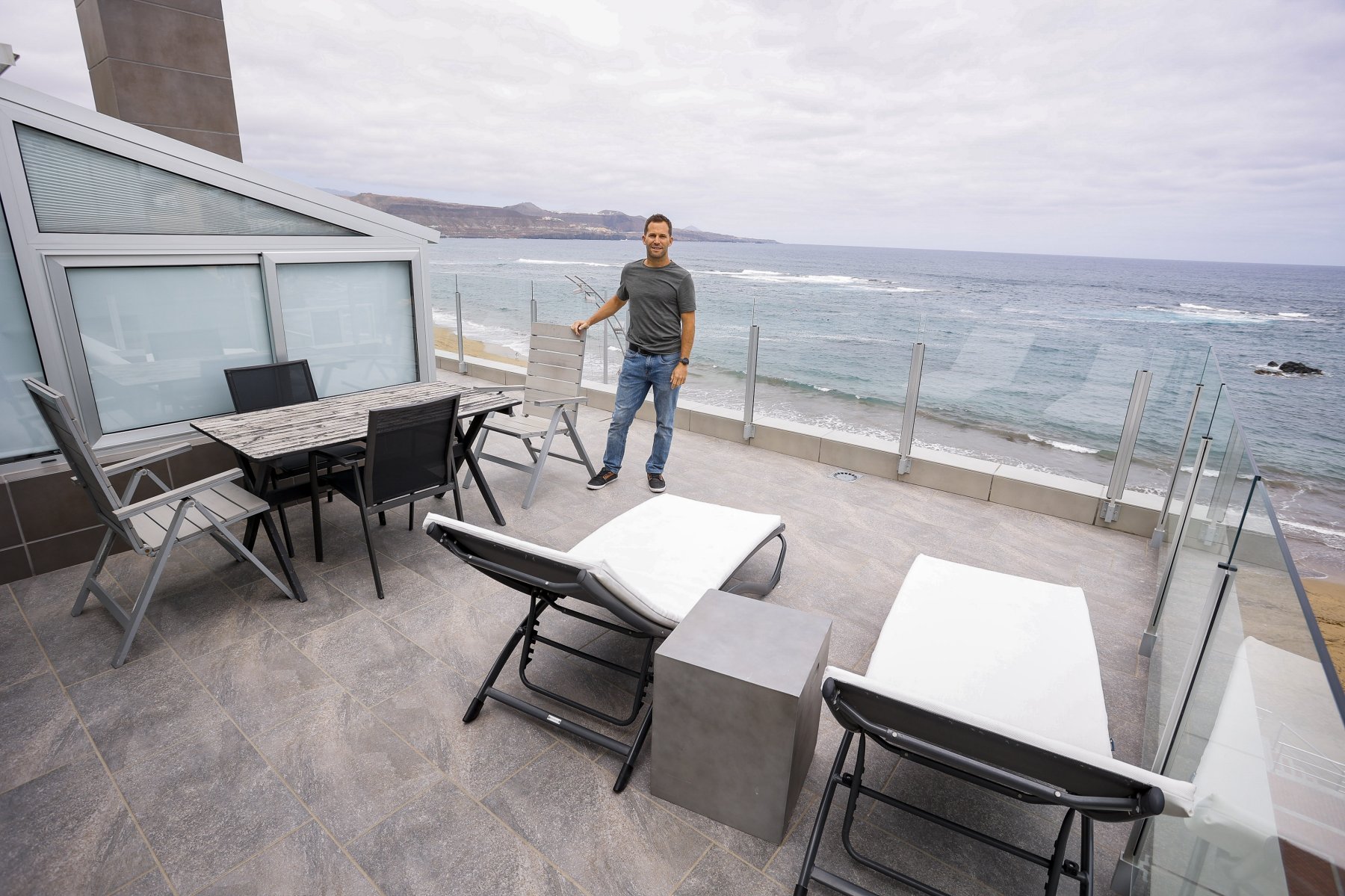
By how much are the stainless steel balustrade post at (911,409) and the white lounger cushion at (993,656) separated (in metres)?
2.52

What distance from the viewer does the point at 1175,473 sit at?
3678mm

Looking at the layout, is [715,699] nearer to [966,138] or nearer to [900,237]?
[900,237]

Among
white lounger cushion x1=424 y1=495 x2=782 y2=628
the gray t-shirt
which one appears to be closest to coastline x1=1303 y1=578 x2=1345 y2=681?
white lounger cushion x1=424 y1=495 x2=782 y2=628

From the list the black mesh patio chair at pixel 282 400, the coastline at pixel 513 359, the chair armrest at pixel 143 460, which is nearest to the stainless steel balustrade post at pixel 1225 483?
the black mesh patio chair at pixel 282 400

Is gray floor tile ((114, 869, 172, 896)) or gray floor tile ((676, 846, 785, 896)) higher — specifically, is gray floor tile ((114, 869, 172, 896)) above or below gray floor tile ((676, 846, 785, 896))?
below

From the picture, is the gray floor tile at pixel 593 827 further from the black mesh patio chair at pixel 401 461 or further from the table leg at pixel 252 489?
the table leg at pixel 252 489

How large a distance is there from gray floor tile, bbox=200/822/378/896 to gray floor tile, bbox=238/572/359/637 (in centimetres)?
121

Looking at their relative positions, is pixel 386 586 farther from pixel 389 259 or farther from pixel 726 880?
pixel 389 259

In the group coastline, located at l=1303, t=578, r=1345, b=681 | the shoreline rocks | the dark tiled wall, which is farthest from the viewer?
the shoreline rocks

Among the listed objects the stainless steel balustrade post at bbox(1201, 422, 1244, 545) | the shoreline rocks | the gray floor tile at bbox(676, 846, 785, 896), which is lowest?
the shoreline rocks

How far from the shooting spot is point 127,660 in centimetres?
264

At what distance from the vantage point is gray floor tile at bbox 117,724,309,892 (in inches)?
71.1

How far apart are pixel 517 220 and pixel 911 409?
1802 inches

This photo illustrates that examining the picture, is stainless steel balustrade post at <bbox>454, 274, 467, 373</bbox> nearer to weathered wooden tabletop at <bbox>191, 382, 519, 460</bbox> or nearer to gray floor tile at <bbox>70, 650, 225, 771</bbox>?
weathered wooden tabletop at <bbox>191, 382, 519, 460</bbox>
